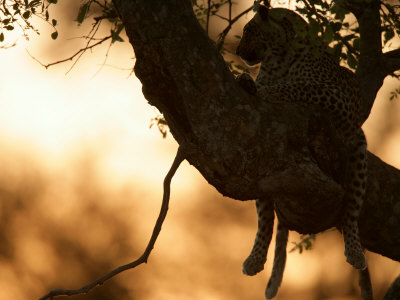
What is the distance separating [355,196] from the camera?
639 cm

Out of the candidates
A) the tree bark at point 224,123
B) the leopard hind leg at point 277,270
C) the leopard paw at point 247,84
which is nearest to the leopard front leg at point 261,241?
the leopard hind leg at point 277,270

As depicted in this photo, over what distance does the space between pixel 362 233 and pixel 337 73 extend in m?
1.51

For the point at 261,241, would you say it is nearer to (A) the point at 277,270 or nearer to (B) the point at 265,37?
(A) the point at 277,270

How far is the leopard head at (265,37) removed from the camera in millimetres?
7113

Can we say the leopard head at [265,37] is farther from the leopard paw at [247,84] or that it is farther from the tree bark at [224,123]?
the leopard paw at [247,84]

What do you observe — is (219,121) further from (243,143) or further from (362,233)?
(362,233)

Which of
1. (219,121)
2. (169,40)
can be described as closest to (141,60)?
(169,40)

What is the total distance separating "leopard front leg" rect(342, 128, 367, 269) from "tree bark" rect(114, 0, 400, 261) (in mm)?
567

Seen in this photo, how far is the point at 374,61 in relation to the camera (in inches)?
284

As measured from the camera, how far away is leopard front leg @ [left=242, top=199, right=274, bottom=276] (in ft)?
22.8

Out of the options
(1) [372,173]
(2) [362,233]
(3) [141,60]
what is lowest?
(2) [362,233]

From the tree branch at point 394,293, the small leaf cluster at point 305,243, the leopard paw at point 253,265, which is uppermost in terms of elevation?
the leopard paw at point 253,265

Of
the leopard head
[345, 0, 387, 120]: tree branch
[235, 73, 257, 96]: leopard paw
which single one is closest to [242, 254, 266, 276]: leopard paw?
[345, 0, 387, 120]: tree branch

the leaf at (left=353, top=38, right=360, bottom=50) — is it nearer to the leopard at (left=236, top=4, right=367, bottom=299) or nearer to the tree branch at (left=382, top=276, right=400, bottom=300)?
the leopard at (left=236, top=4, right=367, bottom=299)
